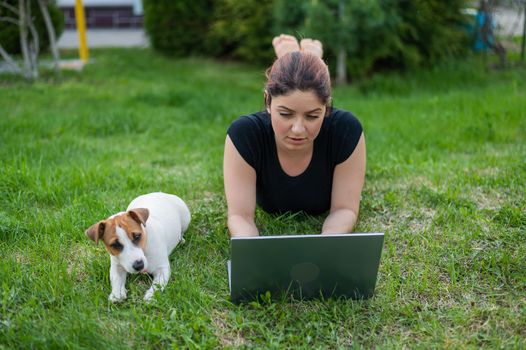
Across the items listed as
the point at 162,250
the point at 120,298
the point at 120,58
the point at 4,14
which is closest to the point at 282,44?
the point at 162,250

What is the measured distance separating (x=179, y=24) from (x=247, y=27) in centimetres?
225

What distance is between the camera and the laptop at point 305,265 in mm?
2176

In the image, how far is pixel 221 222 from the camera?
3.35 meters

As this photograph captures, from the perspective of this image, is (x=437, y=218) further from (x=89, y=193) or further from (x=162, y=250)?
(x=89, y=193)

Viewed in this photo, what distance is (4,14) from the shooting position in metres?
8.05

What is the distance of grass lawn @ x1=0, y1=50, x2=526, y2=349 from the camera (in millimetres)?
2291

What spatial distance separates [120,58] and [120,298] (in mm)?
8524

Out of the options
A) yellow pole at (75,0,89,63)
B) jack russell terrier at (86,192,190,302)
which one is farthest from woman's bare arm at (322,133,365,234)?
yellow pole at (75,0,89,63)

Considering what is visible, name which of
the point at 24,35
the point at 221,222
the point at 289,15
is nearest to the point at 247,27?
the point at 289,15

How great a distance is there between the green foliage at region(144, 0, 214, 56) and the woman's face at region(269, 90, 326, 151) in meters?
8.49

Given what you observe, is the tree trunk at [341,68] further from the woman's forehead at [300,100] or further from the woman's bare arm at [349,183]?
the woman's forehead at [300,100]

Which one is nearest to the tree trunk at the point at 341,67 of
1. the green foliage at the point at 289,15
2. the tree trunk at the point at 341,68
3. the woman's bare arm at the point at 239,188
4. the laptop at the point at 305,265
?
the tree trunk at the point at 341,68

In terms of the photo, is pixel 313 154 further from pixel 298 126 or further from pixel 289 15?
pixel 289 15

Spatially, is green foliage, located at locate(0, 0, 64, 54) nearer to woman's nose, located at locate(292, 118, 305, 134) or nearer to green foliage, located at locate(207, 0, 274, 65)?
green foliage, located at locate(207, 0, 274, 65)
